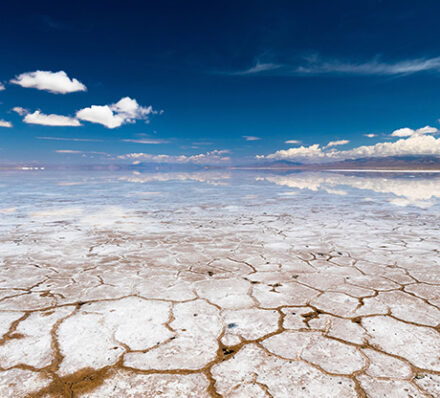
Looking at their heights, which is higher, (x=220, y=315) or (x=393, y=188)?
(x=393, y=188)

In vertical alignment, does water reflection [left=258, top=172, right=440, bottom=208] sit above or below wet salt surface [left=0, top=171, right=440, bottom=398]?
above

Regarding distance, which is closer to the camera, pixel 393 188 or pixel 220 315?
pixel 220 315

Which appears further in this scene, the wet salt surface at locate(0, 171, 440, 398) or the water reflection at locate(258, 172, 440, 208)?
the water reflection at locate(258, 172, 440, 208)

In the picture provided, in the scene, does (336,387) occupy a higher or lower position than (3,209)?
lower

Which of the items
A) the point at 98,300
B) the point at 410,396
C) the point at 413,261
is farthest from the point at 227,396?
the point at 413,261

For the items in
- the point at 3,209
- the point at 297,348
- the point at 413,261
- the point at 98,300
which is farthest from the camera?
the point at 3,209

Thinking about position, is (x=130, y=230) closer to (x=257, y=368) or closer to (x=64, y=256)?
(x=64, y=256)

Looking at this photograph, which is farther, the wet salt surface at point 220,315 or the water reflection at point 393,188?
the water reflection at point 393,188

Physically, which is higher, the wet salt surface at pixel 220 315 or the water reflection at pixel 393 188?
the water reflection at pixel 393 188
